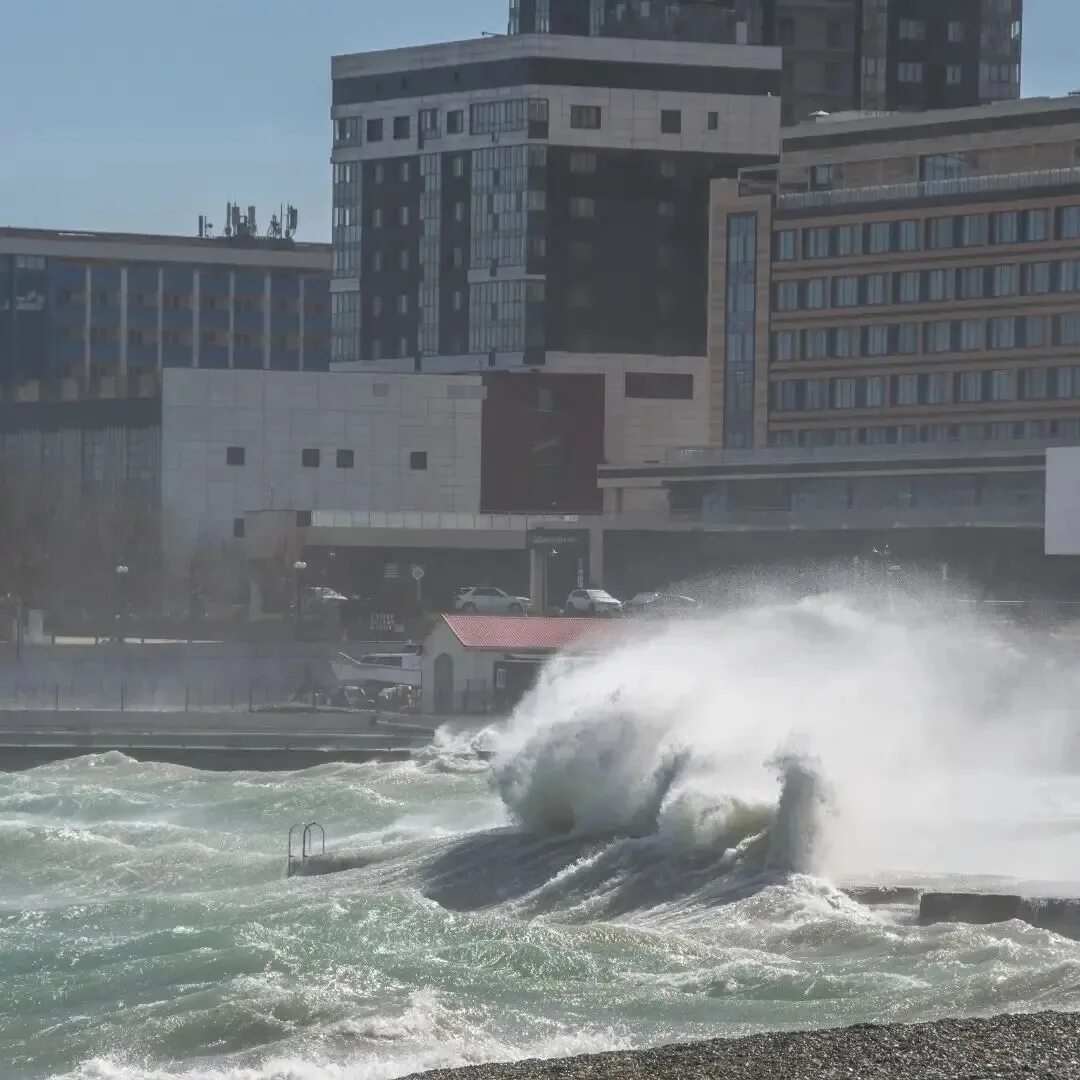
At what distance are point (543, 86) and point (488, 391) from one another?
18.6 m

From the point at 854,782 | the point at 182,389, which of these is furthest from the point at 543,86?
the point at 854,782

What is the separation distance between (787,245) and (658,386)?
15.8 meters

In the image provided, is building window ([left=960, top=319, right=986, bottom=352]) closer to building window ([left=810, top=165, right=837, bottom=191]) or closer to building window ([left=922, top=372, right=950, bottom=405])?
building window ([left=922, top=372, right=950, bottom=405])

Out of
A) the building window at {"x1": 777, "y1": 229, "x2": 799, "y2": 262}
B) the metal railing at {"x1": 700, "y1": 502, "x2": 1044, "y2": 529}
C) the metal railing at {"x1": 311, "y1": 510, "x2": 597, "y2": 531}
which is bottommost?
the metal railing at {"x1": 311, "y1": 510, "x2": 597, "y2": 531}

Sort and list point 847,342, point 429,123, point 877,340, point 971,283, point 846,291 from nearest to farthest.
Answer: point 971,283 < point 877,340 < point 846,291 < point 847,342 < point 429,123

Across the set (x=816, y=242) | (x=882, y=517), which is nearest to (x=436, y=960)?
(x=882, y=517)

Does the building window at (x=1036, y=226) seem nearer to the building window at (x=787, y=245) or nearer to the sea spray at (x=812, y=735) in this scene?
the building window at (x=787, y=245)

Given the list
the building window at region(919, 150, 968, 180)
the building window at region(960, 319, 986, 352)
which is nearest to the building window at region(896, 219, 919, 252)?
the building window at region(960, 319, 986, 352)

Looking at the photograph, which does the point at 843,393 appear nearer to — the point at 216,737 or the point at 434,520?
the point at 434,520

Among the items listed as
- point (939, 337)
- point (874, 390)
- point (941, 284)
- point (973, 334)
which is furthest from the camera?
point (874, 390)

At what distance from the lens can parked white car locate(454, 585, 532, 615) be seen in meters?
106

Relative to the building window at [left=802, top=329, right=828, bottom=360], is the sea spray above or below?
below

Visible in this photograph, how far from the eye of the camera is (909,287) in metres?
114

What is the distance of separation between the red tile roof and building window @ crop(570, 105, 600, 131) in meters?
56.7
